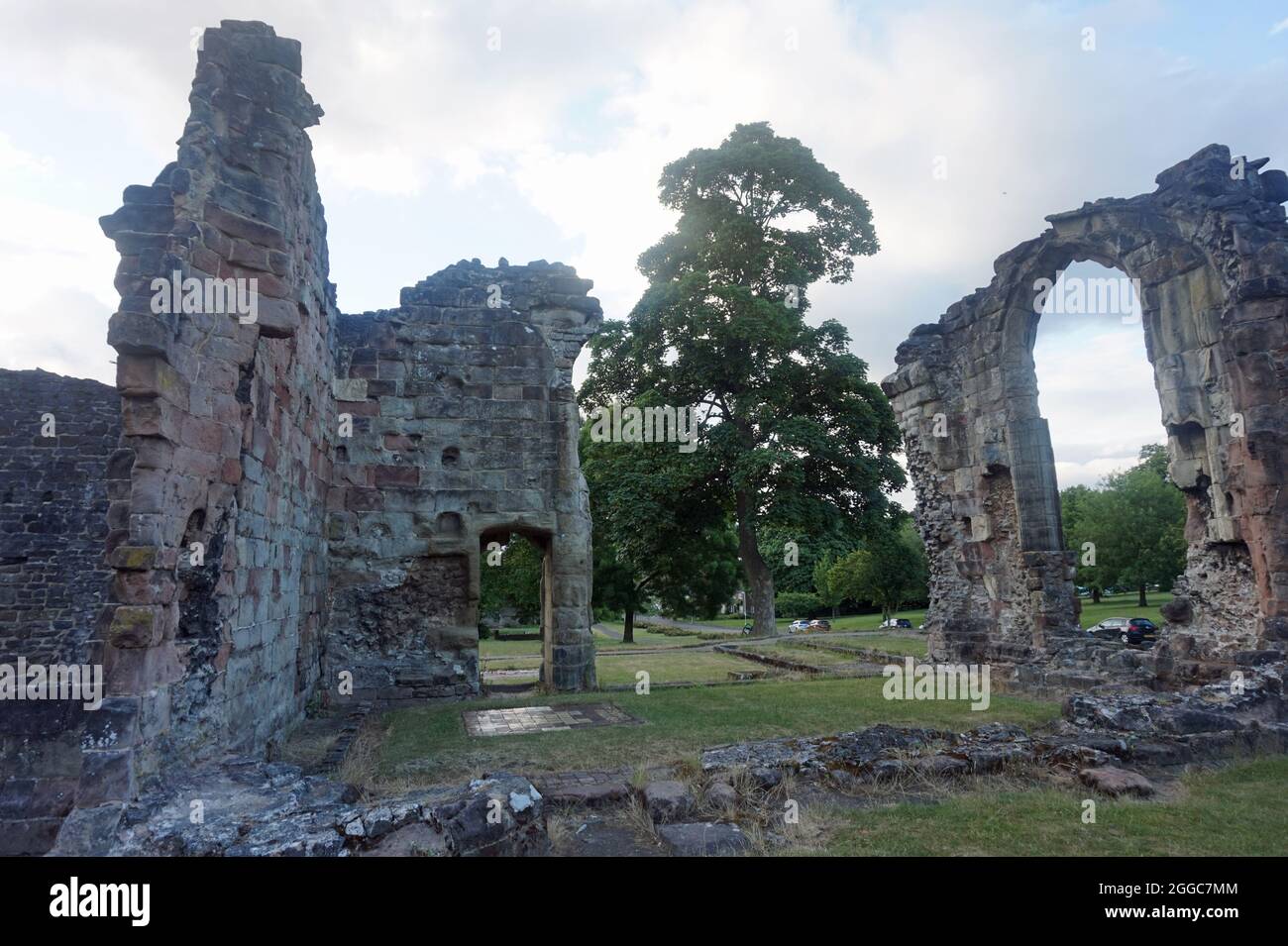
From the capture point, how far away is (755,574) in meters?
22.6

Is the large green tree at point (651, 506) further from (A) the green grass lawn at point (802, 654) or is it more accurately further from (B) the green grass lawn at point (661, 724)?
(B) the green grass lawn at point (661, 724)

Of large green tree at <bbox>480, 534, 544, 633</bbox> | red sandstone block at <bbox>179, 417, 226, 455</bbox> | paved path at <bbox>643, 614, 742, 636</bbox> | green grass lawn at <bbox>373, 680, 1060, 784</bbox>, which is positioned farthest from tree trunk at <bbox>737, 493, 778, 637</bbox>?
red sandstone block at <bbox>179, 417, 226, 455</bbox>

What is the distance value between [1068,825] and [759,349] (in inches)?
700

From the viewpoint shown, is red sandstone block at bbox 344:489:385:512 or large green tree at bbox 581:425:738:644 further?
large green tree at bbox 581:425:738:644

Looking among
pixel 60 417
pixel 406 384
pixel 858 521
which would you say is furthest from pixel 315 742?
pixel 858 521

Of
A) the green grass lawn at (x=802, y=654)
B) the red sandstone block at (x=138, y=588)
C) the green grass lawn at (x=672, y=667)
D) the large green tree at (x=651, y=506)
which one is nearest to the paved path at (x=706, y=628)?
the large green tree at (x=651, y=506)

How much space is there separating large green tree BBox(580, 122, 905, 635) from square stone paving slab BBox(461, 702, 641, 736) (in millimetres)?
10978

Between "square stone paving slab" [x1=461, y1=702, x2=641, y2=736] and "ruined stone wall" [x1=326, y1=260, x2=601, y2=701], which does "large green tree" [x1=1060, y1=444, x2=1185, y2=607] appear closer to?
"ruined stone wall" [x1=326, y1=260, x2=601, y2=701]

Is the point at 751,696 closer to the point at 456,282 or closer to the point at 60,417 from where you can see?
the point at 456,282

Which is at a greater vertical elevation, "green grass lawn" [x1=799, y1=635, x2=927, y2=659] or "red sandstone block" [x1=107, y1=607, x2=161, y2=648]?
"red sandstone block" [x1=107, y1=607, x2=161, y2=648]

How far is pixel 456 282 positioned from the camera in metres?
12.1

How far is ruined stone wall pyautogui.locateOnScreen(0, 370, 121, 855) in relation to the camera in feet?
46.1

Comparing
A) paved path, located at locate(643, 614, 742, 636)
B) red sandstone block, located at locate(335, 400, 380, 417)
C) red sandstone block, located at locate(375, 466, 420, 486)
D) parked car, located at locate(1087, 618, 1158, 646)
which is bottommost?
paved path, located at locate(643, 614, 742, 636)

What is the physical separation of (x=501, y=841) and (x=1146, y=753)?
553 centimetres
